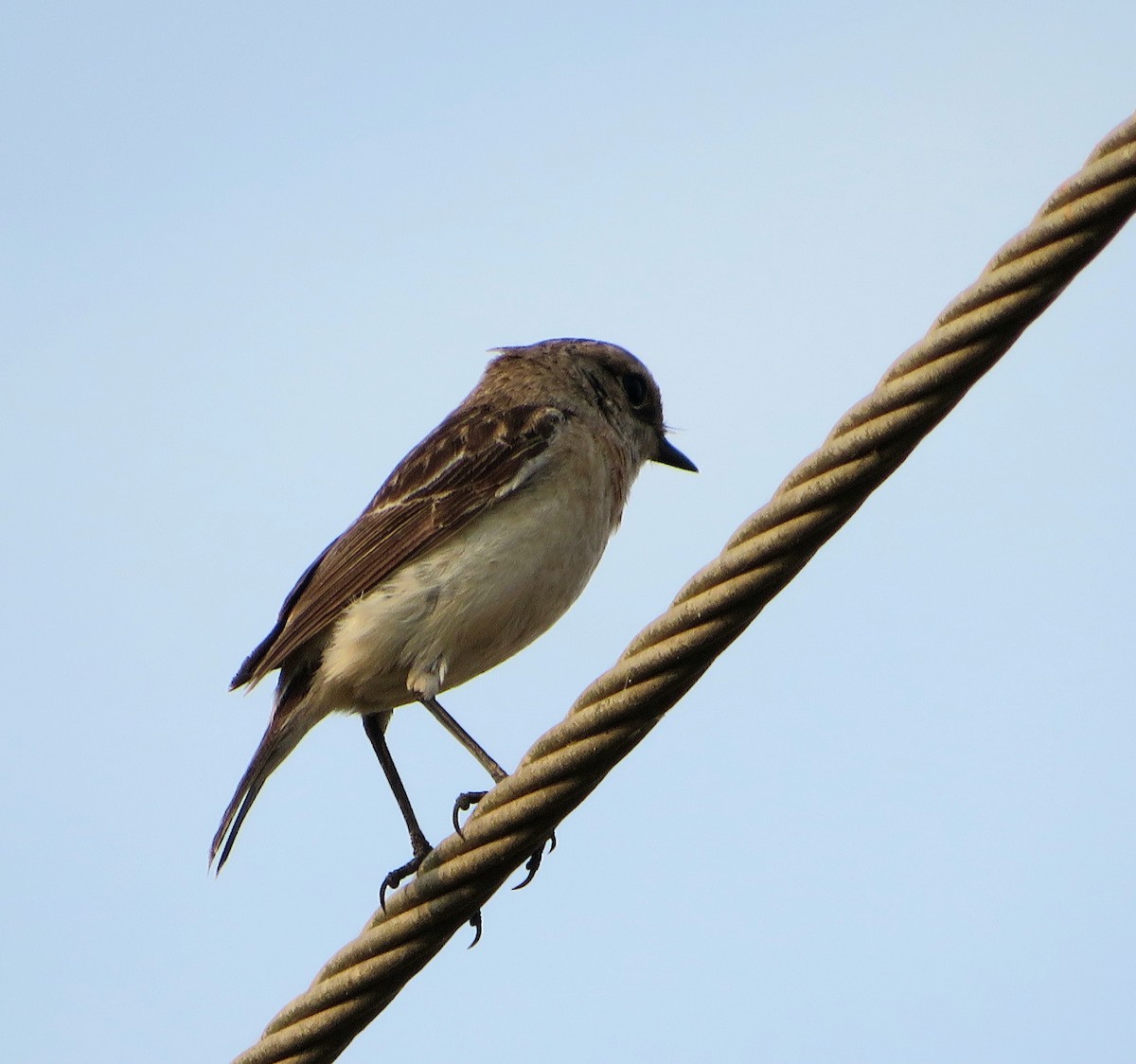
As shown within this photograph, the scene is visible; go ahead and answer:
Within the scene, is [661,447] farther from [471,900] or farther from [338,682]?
[471,900]

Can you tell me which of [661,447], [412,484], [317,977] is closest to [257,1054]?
[317,977]

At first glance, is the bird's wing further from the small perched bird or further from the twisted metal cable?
the twisted metal cable

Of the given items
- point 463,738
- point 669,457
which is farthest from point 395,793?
point 669,457

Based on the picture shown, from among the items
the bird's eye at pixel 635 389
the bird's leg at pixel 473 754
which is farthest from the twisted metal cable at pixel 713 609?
the bird's eye at pixel 635 389

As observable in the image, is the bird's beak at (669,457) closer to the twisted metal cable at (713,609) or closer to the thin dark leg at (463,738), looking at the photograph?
the thin dark leg at (463,738)

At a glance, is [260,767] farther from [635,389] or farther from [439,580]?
[635,389]

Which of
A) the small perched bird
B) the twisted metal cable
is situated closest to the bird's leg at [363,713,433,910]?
the small perched bird

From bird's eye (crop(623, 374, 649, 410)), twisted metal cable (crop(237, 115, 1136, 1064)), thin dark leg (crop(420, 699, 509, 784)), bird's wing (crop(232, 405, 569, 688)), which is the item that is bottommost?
twisted metal cable (crop(237, 115, 1136, 1064))
